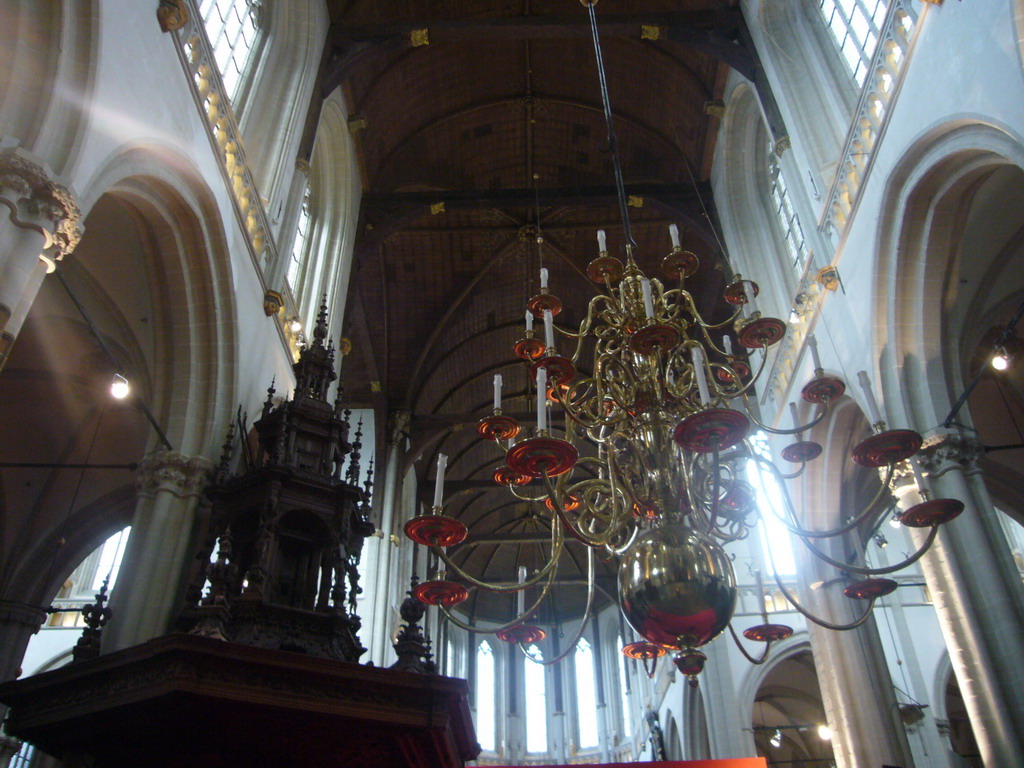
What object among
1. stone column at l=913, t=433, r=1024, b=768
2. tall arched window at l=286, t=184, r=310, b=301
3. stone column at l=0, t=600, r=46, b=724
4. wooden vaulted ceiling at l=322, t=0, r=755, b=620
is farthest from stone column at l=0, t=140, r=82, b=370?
wooden vaulted ceiling at l=322, t=0, r=755, b=620

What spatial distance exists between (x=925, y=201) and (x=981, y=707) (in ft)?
14.1

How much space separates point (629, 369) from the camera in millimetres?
6211

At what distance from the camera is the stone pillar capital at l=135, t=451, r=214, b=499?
7.13 m

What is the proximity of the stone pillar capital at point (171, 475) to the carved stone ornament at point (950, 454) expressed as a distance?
6.35 m

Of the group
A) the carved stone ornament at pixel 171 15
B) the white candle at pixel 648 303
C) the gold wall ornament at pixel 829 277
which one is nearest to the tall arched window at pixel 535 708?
the gold wall ornament at pixel 829 277

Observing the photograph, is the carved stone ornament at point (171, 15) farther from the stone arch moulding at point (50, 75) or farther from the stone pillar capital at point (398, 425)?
the stone pillar capital at point (398, 425)

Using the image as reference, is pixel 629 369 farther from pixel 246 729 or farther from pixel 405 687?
pixel 246 729

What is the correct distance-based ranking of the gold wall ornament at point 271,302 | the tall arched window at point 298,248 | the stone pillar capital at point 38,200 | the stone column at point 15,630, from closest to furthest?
1. the stone pillar capital at point 38,200
2. the gold wall ornament at point 271,302
3. the stone column at point 15,630
4. the tall arched window at point 298,248

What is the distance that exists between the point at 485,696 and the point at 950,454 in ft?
81.2

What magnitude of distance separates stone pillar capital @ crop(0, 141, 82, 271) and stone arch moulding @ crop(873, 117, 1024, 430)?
21.7ft

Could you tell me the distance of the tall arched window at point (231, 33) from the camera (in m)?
8.74

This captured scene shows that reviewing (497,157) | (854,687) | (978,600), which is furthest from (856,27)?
(497,157)

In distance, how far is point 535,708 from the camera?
94.3 feet

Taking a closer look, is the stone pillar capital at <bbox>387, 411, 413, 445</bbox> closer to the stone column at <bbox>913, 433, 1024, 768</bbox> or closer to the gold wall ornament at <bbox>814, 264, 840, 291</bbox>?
the gold wall ornament at <bbox>814, 264, 840, 291</bbox>
